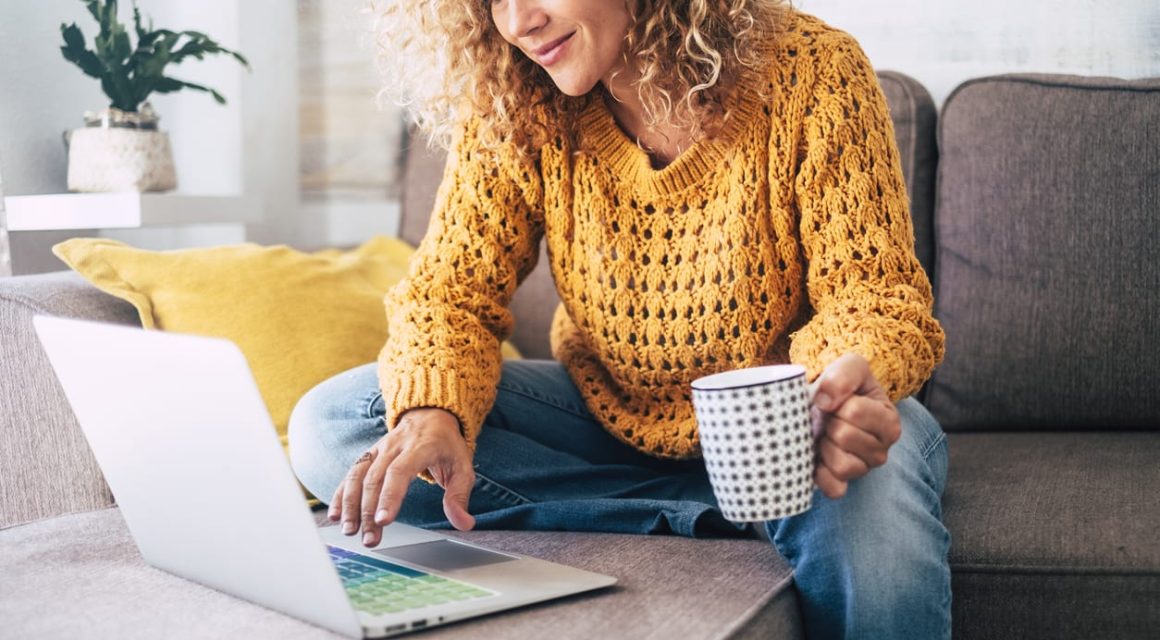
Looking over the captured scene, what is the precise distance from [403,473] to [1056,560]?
60cm

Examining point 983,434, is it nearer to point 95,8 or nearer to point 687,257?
point 687,257

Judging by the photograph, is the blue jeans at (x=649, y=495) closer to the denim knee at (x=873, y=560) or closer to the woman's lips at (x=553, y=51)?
the denim knee at (x=873, y=560)

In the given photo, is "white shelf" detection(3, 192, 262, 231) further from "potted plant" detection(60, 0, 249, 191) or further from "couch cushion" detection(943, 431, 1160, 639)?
"couch cushion" detection(943, 431, 1160, 639)

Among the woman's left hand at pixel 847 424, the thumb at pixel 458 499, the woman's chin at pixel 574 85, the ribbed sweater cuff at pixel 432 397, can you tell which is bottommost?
the thumb at pixel 458 499

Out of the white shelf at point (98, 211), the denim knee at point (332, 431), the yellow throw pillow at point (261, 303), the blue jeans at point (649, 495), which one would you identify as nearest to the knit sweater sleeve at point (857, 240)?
the blue jeans at point (649, 495)

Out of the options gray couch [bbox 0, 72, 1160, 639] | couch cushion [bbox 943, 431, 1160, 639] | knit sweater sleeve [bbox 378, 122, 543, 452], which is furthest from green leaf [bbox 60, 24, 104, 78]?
couch cushion [bbox 943, 431, 1160, 639]

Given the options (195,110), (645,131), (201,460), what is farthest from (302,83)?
(201,460)

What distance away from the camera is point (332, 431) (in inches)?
47.2

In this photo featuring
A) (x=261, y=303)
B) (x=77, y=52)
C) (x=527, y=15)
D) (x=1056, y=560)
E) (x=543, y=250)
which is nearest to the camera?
(x=1056, y=560)

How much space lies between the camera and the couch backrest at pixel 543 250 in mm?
1593

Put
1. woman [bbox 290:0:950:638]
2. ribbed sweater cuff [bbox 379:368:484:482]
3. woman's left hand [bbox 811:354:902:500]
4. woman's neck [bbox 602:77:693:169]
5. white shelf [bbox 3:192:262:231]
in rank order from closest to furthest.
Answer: woman's left hand [bbox 811:354:902:500] < woman [bbox 290:0:950:638] < ribbed sweater cuff [bbox 379:368:484:482] < woman's neck [bbox 602:77:693:169] < white shelf [bbox 3:192:262:231]

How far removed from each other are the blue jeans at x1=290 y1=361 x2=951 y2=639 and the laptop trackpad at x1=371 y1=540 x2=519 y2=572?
0.14 m

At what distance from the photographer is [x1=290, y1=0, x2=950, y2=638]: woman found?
38.3 inches

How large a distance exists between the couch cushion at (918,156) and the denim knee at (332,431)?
0.81 m
